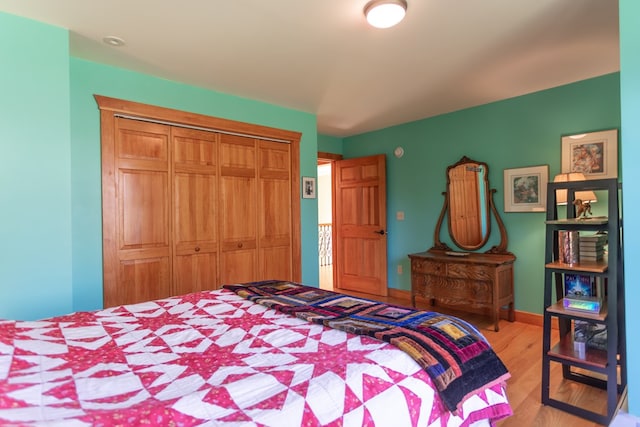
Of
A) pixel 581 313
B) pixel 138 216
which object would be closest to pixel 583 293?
pixel 581 313

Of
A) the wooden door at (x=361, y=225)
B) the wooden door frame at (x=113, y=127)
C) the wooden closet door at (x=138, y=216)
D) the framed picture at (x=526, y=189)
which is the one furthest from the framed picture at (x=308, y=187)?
the framed picture at (x=526, y=189)

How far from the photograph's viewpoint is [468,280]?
354 centimetres

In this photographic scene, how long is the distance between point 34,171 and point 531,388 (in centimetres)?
343

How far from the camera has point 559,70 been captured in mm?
2932

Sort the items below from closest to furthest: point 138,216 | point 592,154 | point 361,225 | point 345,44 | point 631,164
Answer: point 631,164, point 345,44, point 138,216, point 592,154, point 361,225

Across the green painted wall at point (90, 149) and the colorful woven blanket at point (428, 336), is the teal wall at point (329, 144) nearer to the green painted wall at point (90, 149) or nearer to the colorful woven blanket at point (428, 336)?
the green painted wall at point (90, 149)

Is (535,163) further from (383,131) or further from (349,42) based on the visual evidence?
(349,42)

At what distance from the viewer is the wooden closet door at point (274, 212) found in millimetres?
3715

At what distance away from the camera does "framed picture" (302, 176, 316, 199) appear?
4.05m

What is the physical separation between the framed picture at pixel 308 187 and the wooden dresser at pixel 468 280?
4.54 ft

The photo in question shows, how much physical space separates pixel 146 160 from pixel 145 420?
2.55 m

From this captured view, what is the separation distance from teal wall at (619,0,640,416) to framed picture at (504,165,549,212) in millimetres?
1673

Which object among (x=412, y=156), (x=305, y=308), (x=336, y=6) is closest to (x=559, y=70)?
(x=412, y=156)

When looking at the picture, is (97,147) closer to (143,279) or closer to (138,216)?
(138,216)
